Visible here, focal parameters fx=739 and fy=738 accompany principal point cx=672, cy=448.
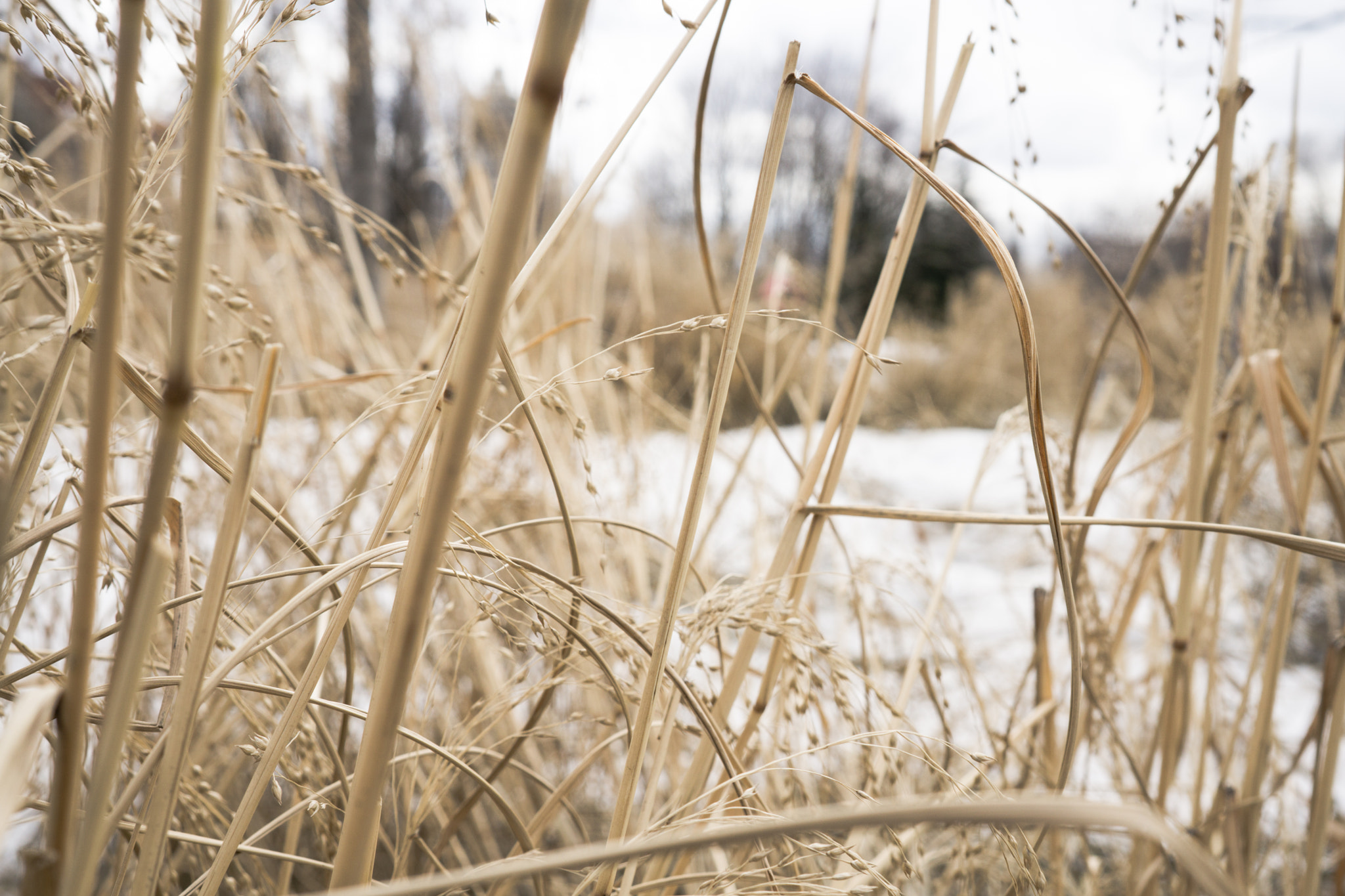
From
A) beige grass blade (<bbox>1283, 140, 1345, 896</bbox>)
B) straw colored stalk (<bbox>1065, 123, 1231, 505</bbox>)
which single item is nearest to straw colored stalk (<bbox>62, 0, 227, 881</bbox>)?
straw colored stalk (<bbox>1065, 123, 1231, 505</bbox>)

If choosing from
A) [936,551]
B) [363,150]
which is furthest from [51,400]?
[363,150]

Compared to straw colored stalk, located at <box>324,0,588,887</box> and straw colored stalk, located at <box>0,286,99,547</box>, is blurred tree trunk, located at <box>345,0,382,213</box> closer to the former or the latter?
straw colored stalk, located at <box>0,286,99,547</box>

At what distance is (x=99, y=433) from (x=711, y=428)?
0.13 m

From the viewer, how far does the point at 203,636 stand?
135 mm

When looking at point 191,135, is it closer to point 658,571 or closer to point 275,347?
point 275,347

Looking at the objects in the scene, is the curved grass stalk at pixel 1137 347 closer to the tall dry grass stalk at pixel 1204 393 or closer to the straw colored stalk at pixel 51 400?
the tall dry grass stalk at pixel 1204 393

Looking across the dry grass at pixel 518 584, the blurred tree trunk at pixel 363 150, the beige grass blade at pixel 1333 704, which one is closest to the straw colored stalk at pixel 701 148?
the dry grass at pixel 518 584

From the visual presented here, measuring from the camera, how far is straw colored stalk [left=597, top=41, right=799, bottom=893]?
19 centimetres

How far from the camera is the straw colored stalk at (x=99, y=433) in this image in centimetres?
8

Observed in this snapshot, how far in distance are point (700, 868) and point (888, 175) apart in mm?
6644

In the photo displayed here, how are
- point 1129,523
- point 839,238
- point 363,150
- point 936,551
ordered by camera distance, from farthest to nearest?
point 363,150 → point 936,551 → point 839,238 → point 1129,523

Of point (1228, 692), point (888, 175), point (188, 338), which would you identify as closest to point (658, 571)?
point (1228, 692)

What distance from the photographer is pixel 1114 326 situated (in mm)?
338

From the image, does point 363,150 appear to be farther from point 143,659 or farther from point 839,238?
point 143,659
